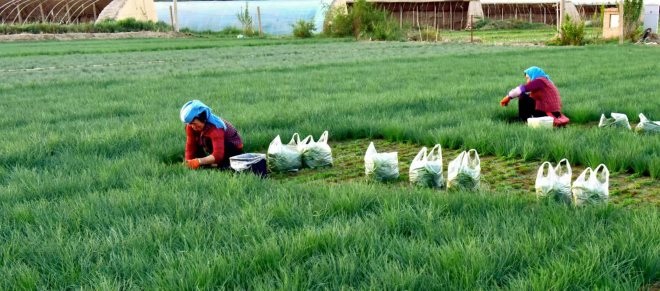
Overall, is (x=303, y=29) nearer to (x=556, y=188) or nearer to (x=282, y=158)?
(x=282, y=158)

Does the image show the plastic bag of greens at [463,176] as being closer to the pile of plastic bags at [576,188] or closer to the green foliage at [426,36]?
the pile of plastic bags at [576,188]

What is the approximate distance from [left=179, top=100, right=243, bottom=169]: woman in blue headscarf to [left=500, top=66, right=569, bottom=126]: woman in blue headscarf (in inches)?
97.1

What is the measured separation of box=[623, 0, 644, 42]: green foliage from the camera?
20.0 m

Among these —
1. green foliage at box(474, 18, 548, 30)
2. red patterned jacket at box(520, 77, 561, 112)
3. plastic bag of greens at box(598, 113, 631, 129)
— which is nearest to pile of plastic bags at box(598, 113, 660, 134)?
plastic bag of greens at box(598, 113, 631, 129)

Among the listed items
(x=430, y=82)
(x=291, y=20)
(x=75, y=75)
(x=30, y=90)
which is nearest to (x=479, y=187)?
(x=430, y=82)

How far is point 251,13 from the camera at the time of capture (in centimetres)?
3941

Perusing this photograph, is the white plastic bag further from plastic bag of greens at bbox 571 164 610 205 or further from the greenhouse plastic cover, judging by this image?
the greenhouse plastic cover

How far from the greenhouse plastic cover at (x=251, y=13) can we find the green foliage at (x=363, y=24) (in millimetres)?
8387

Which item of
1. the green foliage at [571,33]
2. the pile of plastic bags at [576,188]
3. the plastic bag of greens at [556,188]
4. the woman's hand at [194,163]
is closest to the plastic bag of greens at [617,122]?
the pile of plastic bags at [576,188]

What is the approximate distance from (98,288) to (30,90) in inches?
339

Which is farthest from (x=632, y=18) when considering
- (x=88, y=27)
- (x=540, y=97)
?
(x=88, y=27)

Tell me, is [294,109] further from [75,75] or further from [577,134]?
[75,75]

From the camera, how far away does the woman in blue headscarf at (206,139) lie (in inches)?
174

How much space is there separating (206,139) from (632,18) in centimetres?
1847
